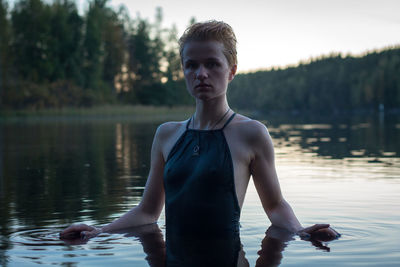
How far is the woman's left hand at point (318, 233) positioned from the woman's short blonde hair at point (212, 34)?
117 centimetres

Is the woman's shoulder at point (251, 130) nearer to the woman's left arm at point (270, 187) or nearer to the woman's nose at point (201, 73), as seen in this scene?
the woman's left arm at point (270, 187)

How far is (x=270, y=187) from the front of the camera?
349 centimetres

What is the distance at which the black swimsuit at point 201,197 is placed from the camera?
130 inches

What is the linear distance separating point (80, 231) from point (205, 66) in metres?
1.63

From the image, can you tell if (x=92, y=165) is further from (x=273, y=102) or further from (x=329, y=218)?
(x=273, y=102)

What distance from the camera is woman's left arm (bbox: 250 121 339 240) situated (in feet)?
10.9

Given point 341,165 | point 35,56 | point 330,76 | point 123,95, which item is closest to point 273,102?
point 330,76

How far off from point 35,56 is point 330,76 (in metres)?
127

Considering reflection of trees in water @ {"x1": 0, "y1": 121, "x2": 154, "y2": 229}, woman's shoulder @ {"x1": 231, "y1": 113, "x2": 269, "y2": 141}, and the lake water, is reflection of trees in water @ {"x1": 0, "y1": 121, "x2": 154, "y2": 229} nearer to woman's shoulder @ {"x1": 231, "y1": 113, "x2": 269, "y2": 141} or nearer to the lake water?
the lake water

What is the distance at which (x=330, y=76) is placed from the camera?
579ft

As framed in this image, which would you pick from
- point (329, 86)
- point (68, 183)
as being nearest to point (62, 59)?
point (68, 183)

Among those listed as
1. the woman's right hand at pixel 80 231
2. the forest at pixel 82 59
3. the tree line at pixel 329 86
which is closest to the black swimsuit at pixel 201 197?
the woman's right hand at pixel 80 231

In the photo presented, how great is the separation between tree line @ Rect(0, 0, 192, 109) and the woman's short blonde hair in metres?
56.8

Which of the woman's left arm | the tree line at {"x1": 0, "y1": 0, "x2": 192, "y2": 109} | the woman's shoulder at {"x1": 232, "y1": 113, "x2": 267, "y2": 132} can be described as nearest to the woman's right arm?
the woman's shoulder at {"x1": 232, "y1": 113, "x2": 267, "y2": 132}
